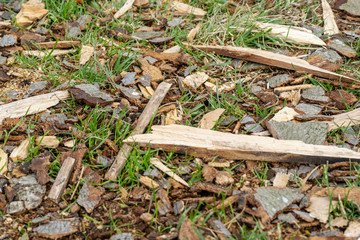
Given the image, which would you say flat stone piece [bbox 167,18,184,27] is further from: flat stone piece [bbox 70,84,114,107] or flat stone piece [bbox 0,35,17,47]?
flat stone piece [bbox 0,35,17,47]

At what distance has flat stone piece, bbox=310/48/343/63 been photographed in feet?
12.3

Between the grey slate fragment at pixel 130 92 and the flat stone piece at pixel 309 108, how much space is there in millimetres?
1398

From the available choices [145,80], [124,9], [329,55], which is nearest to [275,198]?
[145,80]

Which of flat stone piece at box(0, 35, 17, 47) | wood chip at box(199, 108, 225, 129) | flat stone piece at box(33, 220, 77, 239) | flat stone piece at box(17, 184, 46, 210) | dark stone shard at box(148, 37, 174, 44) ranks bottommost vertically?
flat stone piece at box(33, 220, 77, 239)

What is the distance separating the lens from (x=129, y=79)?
134 inches

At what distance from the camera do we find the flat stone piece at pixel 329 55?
3.75 meters

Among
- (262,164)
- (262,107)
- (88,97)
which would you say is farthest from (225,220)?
(88,97)

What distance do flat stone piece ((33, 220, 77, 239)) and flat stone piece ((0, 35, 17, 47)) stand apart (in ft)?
6.87

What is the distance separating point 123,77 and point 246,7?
1784mm

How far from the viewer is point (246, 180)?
2.68 m

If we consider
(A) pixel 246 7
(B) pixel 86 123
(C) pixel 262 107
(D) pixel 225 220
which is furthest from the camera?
(A) pixel 246 7

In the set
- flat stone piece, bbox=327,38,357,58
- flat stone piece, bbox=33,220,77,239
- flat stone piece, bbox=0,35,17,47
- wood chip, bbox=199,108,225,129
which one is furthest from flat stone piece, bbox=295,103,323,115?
flat stone piece, bbox=0,35,17,47

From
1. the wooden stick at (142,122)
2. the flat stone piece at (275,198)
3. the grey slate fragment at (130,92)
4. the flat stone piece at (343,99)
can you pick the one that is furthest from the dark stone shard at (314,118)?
the grey slate fragment at (130,92)

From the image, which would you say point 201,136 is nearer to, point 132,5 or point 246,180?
point 246,180
